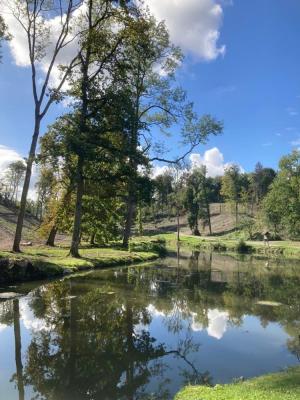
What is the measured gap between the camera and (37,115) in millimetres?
30078

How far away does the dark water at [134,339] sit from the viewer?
9.45 m

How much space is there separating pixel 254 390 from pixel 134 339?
18.2 feet

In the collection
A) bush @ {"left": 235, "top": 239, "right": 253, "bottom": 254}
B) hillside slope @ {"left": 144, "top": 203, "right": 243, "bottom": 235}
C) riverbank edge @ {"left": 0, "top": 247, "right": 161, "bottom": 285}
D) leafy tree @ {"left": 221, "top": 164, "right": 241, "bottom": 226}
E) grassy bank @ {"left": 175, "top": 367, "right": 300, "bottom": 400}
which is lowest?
grassy bank @ {"left": 175, "top": 367, "right": 300, "bottom": 400}

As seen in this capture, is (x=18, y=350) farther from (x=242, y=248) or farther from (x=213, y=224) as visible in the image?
(x=213, y=224)

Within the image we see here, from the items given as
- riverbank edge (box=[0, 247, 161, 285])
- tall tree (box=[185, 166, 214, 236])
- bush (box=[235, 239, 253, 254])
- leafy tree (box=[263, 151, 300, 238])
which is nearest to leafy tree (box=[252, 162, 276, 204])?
tall tree (box=[185, 166, 214, 236])

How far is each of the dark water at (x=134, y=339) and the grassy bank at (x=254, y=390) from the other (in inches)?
30.3

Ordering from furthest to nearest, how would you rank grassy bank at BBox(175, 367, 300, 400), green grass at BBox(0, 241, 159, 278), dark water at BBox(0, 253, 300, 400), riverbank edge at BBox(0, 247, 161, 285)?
green grass at BBox(0, 241, 159, 278) < riverbank edge at BBox(0, 247, 161, 285) < dark water at BBox(0, 253, 300, 400) < grassy bank at BBox(175, 367, 300, 400)

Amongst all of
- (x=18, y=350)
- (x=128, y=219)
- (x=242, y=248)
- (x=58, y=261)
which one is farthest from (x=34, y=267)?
(x=242, y=248)

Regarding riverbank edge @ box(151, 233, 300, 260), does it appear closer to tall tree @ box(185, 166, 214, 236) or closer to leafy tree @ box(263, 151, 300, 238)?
leafy tree @ box(263, 151, 300, 238)

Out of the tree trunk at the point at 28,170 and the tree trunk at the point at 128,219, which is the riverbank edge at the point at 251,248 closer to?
the tree trunk at the point at 128,219

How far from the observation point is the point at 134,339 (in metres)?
13.1

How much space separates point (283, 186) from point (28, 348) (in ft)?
284

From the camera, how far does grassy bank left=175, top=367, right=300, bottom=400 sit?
7777 mm

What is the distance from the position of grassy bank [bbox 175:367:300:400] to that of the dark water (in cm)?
77
